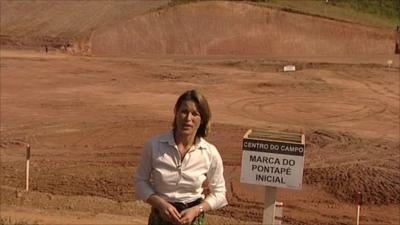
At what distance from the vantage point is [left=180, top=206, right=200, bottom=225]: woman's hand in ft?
14.7

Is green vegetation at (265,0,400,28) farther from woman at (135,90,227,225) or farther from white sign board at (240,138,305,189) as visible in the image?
woman at (135,90,227,225)

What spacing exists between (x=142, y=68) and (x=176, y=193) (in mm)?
30612

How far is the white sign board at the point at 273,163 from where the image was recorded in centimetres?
537

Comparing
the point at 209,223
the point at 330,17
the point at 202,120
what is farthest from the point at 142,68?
the point at 202,120

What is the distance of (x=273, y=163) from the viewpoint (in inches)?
213

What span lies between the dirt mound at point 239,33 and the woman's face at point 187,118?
39914 mm

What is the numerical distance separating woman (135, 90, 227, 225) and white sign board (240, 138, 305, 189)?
2.69 feet

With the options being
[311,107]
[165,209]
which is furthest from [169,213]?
[311,107]

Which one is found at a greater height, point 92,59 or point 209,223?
point 92,59

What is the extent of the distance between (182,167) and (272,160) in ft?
3.50

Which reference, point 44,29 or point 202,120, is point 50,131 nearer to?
point 202,120

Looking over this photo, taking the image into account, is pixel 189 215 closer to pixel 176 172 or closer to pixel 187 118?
pixel 176 172

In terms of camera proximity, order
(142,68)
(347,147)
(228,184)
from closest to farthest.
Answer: (228,184) < (347,147) < (142,68)

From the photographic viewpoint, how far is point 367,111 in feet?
82.4
